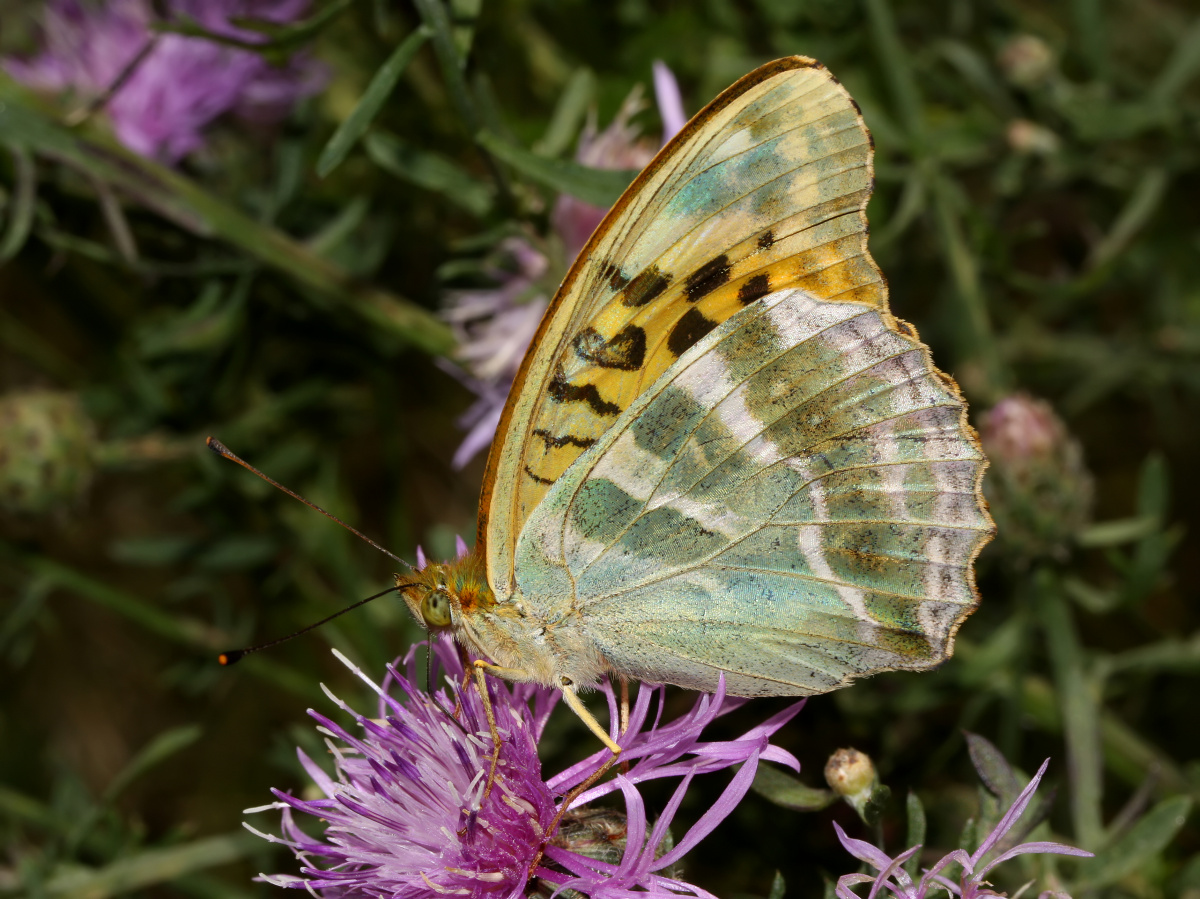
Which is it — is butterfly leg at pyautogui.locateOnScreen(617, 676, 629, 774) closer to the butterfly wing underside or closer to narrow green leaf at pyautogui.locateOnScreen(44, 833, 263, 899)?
the butterfly wing underside

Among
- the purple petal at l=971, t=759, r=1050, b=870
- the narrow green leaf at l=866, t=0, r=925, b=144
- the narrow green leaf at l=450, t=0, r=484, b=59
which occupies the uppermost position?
the narrow green leaf at l=866, t=0, r=925, b=144

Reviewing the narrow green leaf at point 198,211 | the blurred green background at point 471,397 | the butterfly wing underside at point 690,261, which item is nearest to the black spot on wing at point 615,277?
the butterfly wing underside at point 690,261

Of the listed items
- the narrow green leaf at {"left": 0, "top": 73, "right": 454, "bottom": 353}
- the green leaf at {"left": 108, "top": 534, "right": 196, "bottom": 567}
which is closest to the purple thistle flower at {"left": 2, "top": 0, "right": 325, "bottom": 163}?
the narrow green leaf at {"left": 0, "top": 73, "right": 454, "bottom": 353}

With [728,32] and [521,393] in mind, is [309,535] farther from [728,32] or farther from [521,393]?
[728,32]

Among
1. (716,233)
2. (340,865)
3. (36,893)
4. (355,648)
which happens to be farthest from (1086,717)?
(36,893)

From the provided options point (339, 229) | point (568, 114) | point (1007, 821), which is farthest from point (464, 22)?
point (1007, 821)
